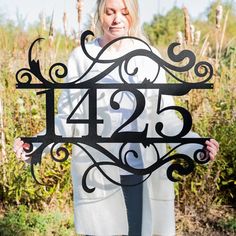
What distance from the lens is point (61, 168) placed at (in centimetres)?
312

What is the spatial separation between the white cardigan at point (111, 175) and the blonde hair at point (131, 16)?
0.04m

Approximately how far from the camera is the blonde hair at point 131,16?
5.75 feet

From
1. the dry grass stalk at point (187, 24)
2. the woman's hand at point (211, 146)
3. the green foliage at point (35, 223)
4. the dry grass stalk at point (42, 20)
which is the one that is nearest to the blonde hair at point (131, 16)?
the woman's hand at point (211, 146)

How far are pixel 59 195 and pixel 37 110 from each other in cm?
52

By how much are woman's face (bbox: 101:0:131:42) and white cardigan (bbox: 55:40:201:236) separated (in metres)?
0.07

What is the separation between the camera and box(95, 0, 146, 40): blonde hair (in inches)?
69.0

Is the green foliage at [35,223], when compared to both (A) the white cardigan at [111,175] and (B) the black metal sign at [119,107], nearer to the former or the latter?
(A) the white cardigan at [111,175]

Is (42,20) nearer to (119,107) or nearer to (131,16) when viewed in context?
(131,16)

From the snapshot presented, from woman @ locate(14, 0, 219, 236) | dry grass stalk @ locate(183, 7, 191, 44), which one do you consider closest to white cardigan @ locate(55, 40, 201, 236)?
woman @ locate(14, 0, 219, 236)


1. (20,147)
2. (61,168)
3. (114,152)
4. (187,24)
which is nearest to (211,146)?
(114,152)

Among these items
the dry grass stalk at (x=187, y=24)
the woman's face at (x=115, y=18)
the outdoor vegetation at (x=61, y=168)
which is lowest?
the outdoor vegetation at (x=61, y=168)

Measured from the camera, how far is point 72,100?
1.79 m

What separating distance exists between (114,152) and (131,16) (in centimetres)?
45

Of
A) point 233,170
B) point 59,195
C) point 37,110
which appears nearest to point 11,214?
point 59,195
